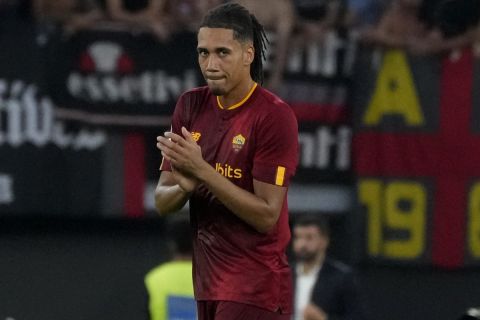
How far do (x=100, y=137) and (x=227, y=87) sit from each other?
3450 mm

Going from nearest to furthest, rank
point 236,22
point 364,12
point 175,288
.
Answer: point 236,22, point 175,288, point 364,12

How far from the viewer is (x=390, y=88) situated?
23.4 feet

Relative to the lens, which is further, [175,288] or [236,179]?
[175,288]

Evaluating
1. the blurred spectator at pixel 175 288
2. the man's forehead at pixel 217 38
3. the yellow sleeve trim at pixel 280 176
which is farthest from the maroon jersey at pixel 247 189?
the blurred spectator at pixel 175 288

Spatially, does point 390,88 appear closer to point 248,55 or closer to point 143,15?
point 143,15

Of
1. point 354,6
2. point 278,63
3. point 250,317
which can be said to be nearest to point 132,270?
point 278,63

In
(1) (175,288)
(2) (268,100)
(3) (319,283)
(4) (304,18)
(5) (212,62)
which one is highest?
(4) (304,18)

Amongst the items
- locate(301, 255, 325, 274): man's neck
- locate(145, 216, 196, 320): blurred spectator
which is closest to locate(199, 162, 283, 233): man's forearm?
locate(145, 216, 196, 320): blurred spectator

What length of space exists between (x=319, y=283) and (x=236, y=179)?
89.9 inches

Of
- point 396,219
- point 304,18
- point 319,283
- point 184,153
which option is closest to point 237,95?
point 184,153

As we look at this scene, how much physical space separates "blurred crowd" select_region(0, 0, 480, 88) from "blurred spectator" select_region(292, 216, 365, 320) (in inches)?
48.2

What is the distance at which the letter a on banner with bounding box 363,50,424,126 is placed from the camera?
23.4ft

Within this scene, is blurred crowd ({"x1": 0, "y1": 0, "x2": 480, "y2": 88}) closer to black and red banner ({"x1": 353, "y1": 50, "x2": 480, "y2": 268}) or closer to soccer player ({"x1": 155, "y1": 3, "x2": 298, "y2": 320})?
black and red banner ({"x1": 353, "y1": 50, "x2": 480, "y2": 268})

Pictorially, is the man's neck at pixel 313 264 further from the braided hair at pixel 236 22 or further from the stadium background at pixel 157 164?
the braided hair at pixel 236 22
